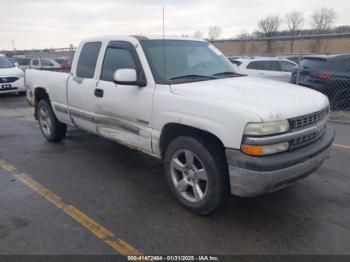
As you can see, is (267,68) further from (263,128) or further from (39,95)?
(263,128)

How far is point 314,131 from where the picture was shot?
3631 mm

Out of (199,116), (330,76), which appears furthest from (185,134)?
(330,76)

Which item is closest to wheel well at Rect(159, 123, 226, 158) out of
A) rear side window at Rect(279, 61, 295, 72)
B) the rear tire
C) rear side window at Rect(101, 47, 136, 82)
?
rear side window at Rect(101, 47, 136, 82)

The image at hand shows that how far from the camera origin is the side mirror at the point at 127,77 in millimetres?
4004

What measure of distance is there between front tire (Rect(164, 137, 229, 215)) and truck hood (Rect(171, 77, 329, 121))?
0.50 metres

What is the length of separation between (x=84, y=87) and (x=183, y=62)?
162 centimetres

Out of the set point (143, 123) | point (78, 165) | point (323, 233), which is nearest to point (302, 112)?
point (323, 233)

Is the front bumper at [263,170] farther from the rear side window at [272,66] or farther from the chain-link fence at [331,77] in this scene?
the rear side window at [272,66]

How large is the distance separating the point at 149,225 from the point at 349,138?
17.0 ft

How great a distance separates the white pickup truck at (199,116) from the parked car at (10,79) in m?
9.51

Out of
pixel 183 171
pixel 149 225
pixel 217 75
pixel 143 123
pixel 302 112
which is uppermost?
pixel 217 75

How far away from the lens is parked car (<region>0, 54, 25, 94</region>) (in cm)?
1352

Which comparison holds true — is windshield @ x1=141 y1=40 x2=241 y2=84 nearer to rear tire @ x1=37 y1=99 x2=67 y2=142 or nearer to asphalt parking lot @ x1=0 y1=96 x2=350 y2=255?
asphalt parking lot @ x1=0 y1=96 x2=350 y2=255

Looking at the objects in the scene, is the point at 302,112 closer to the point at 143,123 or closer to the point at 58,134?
the point at 143,123
